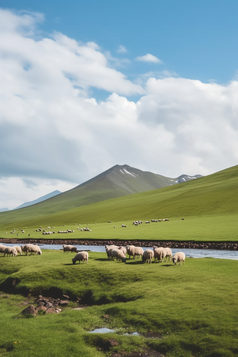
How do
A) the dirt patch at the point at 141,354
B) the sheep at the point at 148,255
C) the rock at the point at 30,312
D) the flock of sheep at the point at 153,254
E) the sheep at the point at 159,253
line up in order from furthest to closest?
the sheep at the point at 159,253, the sheep at the point at 148,255, the flock of sheep at the point at 153,254, the rock at the point at 30,312, the dirt patch at the point at 141,354

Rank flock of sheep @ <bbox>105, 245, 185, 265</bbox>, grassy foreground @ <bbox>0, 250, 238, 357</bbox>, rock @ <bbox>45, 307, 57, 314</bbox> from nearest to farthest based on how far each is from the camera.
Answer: grassy foreground @ <bbox>0, 250, 238, 357</bbox> < rock @ <bbox>45, 307, 57, 314</bbox> < flock of sheep @ <bbox>105, 245, 185, 265</bbox>

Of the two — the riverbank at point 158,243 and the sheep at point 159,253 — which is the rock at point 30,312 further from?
the riverbank at point 158,243

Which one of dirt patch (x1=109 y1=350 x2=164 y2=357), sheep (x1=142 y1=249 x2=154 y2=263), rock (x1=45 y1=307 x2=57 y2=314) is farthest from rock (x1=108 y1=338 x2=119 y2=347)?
sheep (x1=142 y1=249 x2=154 y2=263)

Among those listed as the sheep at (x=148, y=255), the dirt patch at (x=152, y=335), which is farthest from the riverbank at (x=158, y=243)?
the dirt patch at (x=152, y=335)

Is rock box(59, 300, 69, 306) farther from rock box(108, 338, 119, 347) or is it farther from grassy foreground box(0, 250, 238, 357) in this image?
rock box(108, 338, 119, 347)

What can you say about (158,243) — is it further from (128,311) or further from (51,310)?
(128,311)

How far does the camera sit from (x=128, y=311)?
57.3 feet

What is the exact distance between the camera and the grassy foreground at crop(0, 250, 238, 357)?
13.8 m

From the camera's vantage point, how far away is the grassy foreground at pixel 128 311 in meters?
13.8

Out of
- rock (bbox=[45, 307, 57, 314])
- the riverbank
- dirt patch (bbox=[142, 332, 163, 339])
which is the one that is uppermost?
the riverbank

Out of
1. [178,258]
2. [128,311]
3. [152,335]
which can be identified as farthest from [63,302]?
[178,258]

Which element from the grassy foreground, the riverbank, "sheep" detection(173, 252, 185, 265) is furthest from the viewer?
the riverbank

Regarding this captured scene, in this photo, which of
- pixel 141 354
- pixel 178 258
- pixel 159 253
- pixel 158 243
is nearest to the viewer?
pixel 141 354

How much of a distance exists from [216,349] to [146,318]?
430cm
